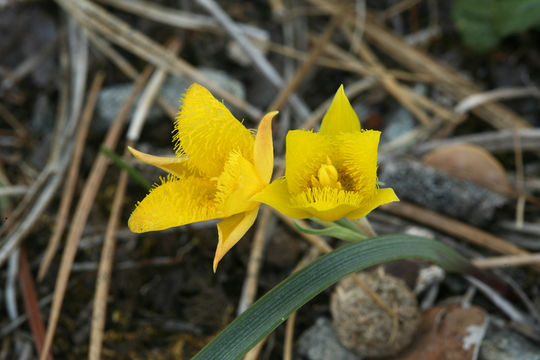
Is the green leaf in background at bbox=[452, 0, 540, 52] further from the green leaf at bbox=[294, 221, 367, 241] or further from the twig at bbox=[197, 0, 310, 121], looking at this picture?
the green leaf at bbox=[294, 221, 367, 241]

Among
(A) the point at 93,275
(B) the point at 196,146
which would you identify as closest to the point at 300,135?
(B) the point at 196,146

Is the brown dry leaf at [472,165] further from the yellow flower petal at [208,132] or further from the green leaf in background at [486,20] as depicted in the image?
the yellow flower petal at [208,132]

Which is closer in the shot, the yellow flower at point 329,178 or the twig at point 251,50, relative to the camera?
the yellow flower at point 329,178

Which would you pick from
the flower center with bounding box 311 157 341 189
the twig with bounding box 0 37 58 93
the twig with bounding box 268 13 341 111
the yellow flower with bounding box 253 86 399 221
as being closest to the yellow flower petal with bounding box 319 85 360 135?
the yellow flower with bounding box 253 86 399 221

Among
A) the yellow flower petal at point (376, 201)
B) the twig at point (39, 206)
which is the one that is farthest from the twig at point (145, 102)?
the yellow flower petal at point (376, 201)

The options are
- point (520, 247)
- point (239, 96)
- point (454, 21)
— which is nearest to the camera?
point (520, 247)

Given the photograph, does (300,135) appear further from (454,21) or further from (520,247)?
(454,21)

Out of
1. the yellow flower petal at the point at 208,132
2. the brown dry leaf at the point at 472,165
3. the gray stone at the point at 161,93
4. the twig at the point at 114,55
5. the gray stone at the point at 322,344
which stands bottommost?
the gray stone at the point at 322,344
